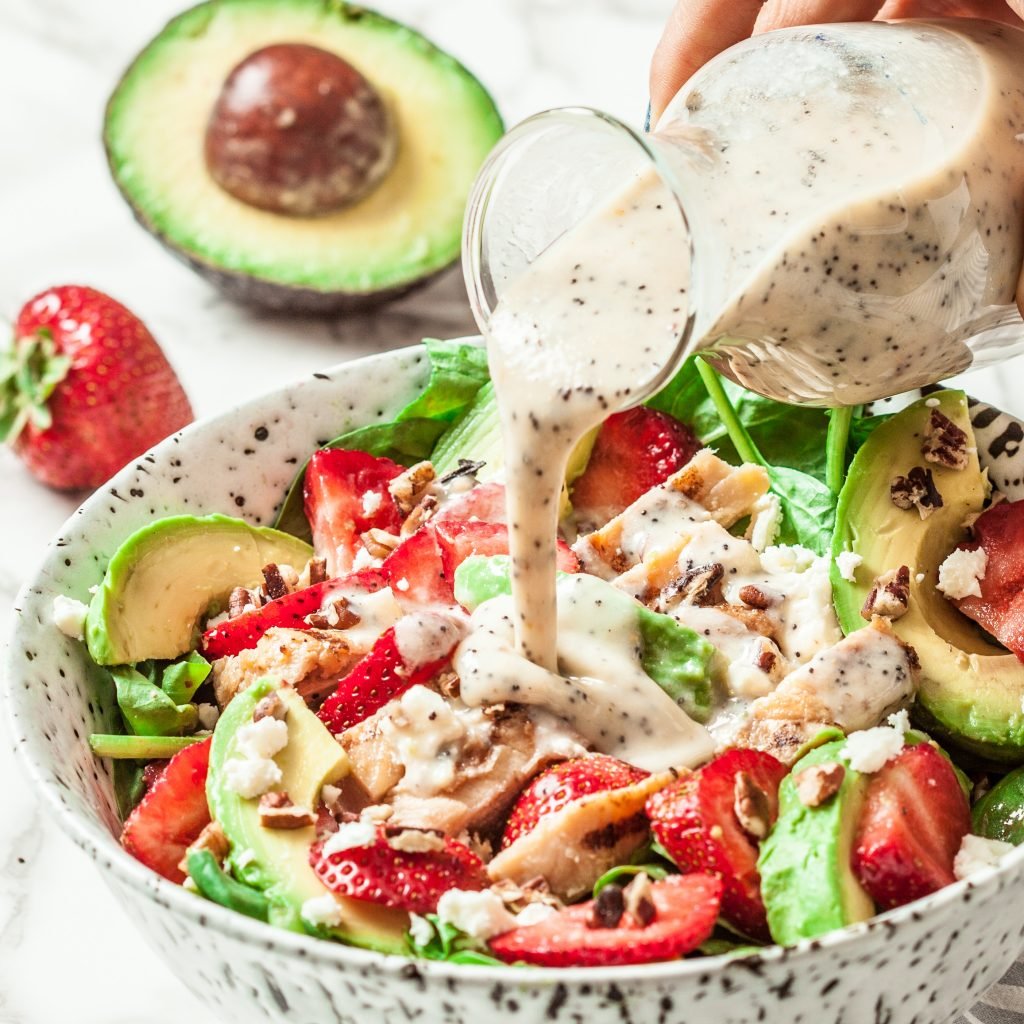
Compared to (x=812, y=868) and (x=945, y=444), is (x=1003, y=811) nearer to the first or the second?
(x=812, y=868)

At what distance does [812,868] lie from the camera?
6.00 ft

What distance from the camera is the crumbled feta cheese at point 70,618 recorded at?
2314 mm

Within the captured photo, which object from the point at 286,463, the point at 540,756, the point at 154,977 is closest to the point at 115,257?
the point at 286,463

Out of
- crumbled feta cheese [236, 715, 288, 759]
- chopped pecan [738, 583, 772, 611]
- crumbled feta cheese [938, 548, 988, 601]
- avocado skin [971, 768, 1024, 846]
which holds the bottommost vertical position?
avocado skin [971, 768, 1024, 846]

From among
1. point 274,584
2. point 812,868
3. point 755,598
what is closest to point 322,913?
point 812,868

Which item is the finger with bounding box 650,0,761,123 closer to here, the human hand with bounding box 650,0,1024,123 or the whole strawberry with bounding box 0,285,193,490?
the human hand with bounding box 650,0,1024,123

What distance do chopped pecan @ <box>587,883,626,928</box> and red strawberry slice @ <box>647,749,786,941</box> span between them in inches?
5.3

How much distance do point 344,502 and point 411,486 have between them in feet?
0.41

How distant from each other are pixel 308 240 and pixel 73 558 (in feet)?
5.63

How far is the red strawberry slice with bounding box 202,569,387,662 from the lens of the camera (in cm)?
241

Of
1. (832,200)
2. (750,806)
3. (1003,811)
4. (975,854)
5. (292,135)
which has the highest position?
(832,200)

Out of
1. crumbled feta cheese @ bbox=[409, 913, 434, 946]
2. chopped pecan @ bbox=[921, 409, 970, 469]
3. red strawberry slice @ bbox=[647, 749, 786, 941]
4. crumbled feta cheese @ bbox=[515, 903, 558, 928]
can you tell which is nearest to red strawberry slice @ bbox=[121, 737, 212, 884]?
crumbled feta cheese @ bbox=[409, 913, 434, 946]

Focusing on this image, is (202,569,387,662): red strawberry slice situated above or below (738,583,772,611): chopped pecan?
above

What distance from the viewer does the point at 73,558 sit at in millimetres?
2461
